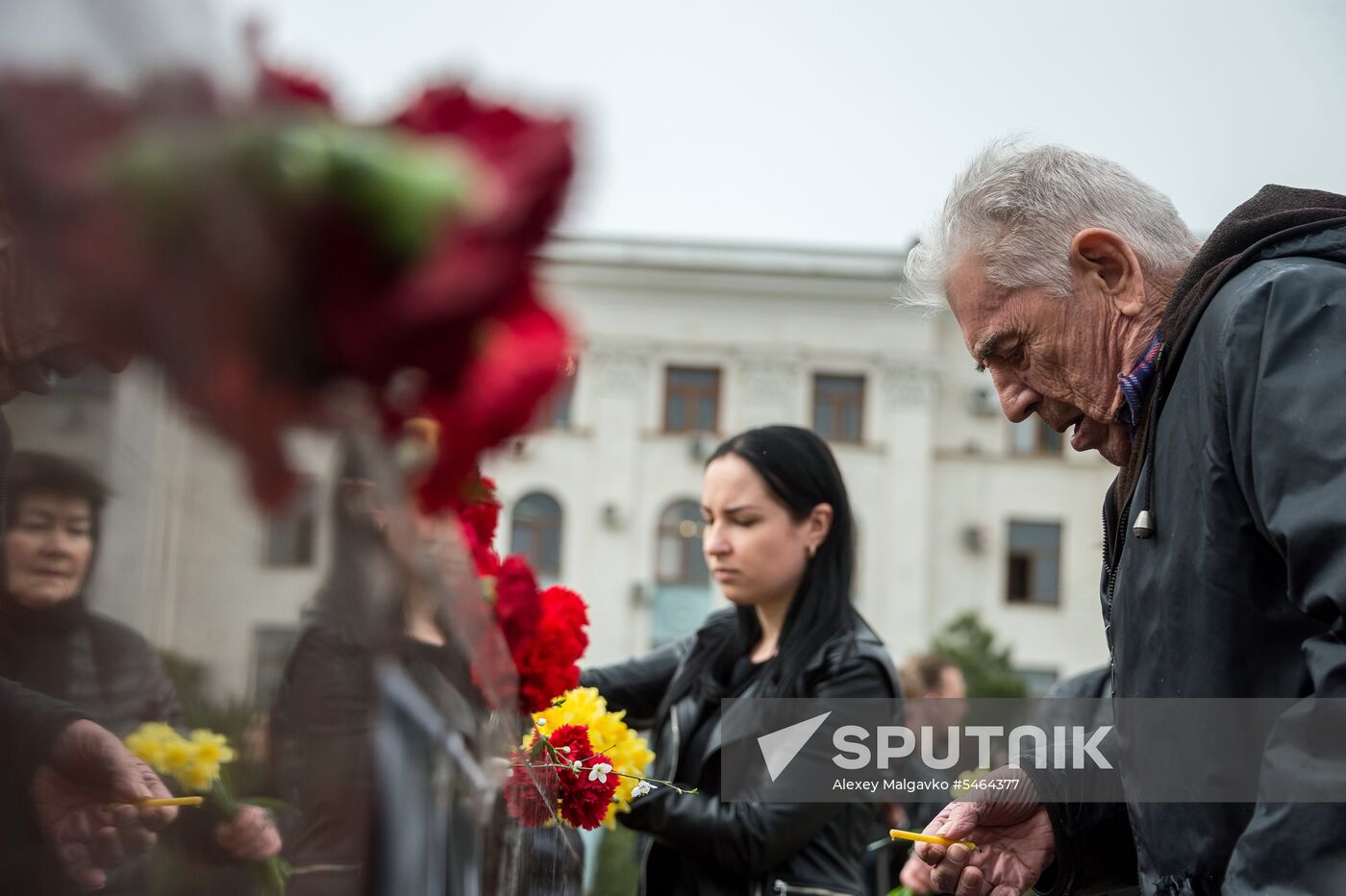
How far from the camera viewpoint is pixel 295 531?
73cm

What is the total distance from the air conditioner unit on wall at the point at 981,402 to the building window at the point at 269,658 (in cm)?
2682

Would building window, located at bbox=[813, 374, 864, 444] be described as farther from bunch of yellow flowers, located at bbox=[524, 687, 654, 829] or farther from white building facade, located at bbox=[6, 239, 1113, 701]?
bunch of yellow flowers, located at bbox=[524, 687, 654, 829]

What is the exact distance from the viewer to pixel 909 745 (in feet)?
11.1

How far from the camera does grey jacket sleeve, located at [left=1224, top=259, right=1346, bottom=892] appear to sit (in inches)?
58.3

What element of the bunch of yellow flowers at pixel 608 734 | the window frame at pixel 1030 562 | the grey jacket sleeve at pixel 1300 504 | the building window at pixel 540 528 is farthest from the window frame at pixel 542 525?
the grey jacket sleeve at pixel 1300 504

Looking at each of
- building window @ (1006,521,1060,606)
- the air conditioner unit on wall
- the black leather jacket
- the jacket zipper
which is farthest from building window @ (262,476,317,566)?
building window @ (1006,521,1060,606)

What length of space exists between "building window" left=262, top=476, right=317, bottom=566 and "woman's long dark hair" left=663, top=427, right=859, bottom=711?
104 inches

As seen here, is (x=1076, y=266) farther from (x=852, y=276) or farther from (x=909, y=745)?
(x=852, y=276)

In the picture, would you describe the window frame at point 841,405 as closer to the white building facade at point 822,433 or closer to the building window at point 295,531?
the white building facade at point 822,433

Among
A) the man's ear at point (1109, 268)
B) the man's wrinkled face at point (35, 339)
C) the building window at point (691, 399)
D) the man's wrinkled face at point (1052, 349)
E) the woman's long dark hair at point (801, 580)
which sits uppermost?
the building window at point (691, 399)

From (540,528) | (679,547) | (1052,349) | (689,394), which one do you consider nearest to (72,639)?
(1052,349)

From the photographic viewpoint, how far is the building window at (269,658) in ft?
2.45

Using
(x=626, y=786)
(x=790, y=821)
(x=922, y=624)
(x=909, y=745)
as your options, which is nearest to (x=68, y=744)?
(x=626, y=786)

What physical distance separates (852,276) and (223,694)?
87.5 ft
